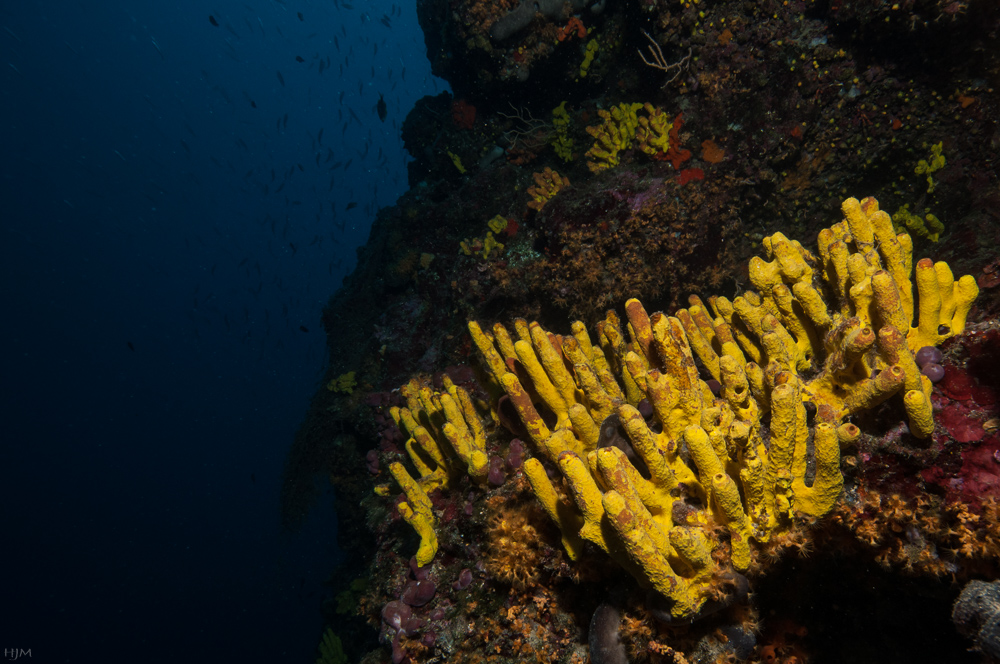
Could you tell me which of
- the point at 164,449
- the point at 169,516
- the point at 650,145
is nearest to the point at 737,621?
the point at 650,145

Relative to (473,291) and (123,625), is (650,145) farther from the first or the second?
(123,625)

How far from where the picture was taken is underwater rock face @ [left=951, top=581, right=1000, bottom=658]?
127 cm

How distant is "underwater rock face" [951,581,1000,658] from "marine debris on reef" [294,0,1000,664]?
0.04 feet

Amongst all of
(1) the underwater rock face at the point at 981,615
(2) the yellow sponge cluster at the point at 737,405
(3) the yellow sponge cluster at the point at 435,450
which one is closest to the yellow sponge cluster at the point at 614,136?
(2) the yellow sponge cluster at the point at 737,405

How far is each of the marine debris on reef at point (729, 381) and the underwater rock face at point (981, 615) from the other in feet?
0.04

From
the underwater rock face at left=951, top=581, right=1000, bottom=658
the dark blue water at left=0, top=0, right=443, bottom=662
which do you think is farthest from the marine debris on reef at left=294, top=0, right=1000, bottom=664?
the dark blue water at left=0, top=0, right=443, bottom=662

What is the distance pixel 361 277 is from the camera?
1336 cm

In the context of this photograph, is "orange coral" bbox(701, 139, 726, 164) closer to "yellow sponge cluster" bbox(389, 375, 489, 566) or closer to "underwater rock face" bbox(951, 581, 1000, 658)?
"yellow sponge cluster" bbox(389, 375, 489, 566)

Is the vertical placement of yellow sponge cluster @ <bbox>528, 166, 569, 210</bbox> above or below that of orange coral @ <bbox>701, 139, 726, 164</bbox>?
above

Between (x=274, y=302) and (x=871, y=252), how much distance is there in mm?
164228

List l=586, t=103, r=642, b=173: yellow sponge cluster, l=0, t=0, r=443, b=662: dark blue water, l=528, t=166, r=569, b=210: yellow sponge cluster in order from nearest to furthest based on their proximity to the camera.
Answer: l=586, t=103, r=642, b=173: yellow sponge cluster → l=528, t=166, r=569, b=210: yellow sponge cluster → l=0, t=0, r=443, b=662: dark blue water

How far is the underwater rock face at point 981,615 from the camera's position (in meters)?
A: 1.27

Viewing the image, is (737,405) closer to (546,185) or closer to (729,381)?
(729,381)

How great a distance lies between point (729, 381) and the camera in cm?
184
